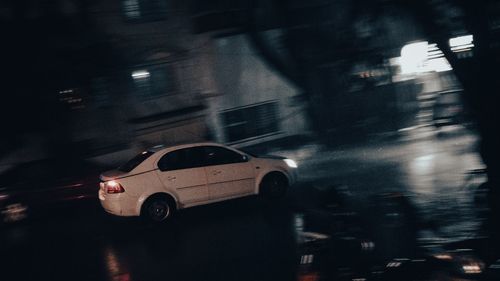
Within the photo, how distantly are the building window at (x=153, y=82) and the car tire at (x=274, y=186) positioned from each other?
837 centimetres

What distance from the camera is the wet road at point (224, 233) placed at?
286 inches

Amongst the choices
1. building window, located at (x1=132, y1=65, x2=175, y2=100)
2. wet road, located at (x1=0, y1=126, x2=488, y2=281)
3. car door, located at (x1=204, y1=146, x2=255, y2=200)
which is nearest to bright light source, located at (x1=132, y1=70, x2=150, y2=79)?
building window, located at (x1=132, y1=65, x2=175, y2=100)

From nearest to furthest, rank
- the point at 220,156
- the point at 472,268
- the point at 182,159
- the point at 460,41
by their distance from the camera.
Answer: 1. the point at 472,268
2. the point at 460,41
3. the point at 182,159
4. the point at 220,156

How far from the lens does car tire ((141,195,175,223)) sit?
970 centimetres

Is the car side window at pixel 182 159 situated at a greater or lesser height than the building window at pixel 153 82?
lesser

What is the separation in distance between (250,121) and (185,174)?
9.26 metres

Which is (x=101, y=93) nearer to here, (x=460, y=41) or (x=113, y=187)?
(x=113, y=187)

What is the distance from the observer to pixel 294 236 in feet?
27.1

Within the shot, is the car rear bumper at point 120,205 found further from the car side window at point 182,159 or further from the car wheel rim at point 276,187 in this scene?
the car wheel rim at point 276,187

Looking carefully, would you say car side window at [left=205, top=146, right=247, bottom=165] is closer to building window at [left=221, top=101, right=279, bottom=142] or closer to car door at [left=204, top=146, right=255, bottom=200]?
car door at [left=204, top=146, right=255, bottom=200]

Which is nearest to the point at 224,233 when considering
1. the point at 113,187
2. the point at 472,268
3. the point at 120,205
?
the point at 120,205

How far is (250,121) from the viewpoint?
1905 cm

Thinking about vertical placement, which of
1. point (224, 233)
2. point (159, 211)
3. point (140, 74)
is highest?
point (140, 74)

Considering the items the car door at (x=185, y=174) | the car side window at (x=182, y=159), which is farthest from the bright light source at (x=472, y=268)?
the car side window at (x=182, y=159)
